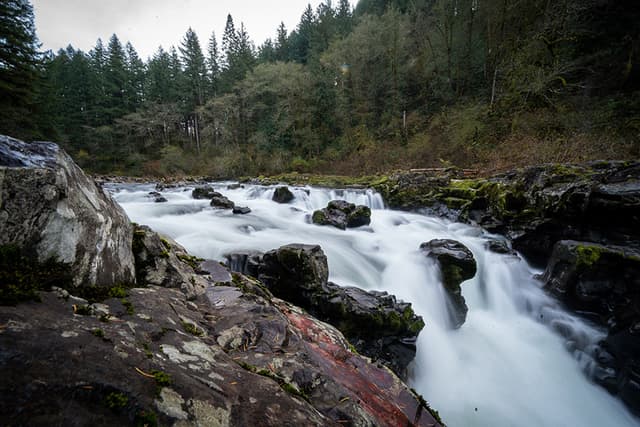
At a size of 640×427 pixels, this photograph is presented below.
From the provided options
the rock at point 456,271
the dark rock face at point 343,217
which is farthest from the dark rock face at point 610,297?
the dark rock face at point 343,217

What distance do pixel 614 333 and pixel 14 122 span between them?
3256 centimetres

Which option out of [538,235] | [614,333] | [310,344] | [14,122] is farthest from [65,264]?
[14,122]

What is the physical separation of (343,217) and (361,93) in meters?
25.0

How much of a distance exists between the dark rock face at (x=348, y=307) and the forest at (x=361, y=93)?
43.9 feet

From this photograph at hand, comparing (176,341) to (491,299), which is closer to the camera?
(176,341)

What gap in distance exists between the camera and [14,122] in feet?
62.7

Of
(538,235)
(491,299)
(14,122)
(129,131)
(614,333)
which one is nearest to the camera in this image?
(614,333)

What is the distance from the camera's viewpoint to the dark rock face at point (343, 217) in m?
10.4

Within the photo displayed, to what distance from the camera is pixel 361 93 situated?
3077 cm

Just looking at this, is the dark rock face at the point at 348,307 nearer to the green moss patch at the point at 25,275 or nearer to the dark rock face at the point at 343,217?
the green moss patch at the point at 25,275

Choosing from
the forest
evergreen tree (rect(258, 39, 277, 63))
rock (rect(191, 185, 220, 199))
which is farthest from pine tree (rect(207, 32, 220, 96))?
rock (rect(191, 185, 220, 199))

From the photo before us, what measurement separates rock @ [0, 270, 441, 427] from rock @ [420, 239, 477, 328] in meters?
3.99

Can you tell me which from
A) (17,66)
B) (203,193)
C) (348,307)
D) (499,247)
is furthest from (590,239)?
(17,66)

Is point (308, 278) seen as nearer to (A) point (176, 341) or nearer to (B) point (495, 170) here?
(A) point (176, 341)
